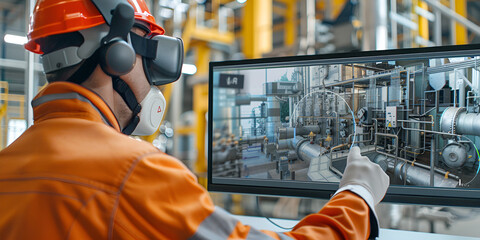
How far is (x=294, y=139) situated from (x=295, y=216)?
1.80 ft

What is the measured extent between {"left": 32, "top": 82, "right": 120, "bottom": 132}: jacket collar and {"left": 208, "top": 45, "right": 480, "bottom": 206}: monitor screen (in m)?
0.53

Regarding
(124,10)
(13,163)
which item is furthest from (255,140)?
(13,163)

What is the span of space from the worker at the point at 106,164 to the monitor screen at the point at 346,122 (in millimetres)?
173

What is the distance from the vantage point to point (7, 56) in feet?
8.31

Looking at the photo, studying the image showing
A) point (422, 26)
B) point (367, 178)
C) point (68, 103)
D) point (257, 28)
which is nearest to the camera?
point (68, 103)

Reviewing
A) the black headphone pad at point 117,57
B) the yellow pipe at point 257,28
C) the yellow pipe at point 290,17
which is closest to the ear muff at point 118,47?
the black headphone pad at point 117,57

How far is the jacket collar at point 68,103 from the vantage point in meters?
0.65

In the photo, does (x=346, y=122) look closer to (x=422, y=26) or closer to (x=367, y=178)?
(x=367, y=178)

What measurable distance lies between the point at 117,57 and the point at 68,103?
14 centimetres

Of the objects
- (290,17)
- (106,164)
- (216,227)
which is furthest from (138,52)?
(290,17)

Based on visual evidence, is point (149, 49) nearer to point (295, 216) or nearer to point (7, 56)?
point (295, 216)

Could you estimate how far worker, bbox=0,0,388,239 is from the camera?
507mm

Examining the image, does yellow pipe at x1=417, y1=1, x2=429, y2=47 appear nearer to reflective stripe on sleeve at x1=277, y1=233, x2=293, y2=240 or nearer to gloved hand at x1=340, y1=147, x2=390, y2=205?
gloved hand at x1=340, y1=147, x2=390, y2=205

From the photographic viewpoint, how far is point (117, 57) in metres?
0.69
